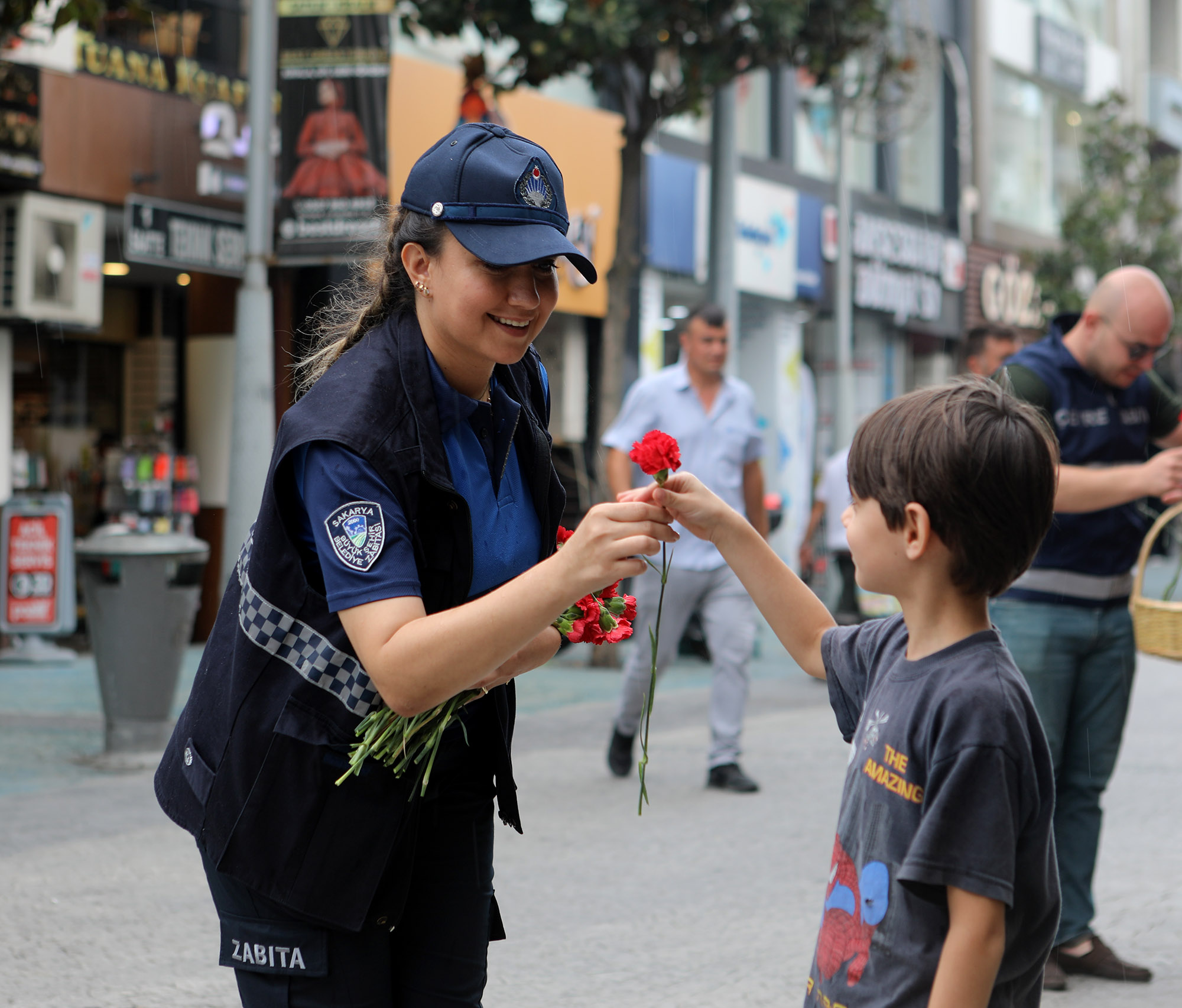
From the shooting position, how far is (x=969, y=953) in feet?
6.47

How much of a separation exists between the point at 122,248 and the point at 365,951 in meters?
11.6

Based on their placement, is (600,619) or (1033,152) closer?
(600,619)

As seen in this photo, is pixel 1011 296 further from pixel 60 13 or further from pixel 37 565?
pixel 60 13

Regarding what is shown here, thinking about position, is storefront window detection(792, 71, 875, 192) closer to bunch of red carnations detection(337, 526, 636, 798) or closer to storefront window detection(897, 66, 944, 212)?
storefront window detection(897, 66, 944, 212)

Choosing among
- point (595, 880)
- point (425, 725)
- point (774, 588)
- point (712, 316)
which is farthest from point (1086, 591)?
point (712, 316)

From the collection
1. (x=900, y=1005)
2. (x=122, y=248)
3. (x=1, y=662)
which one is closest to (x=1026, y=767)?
(x=900, y=1005)

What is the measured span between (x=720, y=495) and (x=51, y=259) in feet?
20.8

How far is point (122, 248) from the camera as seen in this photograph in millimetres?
12906

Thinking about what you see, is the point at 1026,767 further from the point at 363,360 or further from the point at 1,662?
the point at 1,662

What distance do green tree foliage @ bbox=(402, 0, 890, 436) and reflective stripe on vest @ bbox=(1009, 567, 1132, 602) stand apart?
7505mm

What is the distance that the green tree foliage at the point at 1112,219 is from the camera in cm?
2477

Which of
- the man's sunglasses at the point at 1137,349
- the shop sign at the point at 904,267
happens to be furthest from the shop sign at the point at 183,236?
the shop sign at the point at 904,267

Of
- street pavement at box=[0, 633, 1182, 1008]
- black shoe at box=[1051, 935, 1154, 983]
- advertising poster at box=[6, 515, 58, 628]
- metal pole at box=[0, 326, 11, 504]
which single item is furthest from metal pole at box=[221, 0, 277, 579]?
black shoe at box=[1051, 935, 1154, 983]

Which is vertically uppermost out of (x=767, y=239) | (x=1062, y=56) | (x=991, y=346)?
(x=1062, y=56)
